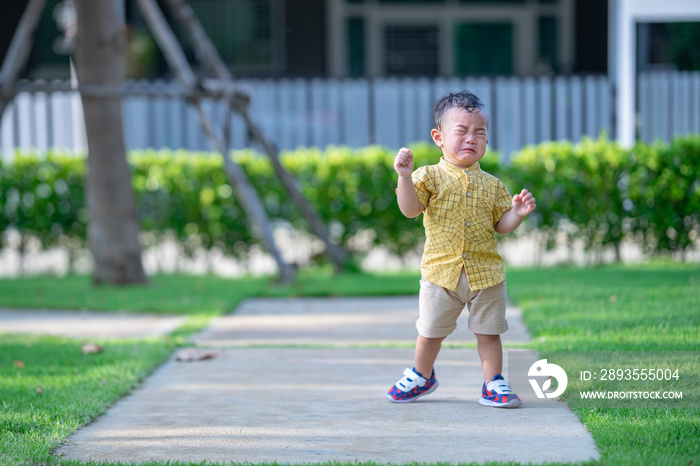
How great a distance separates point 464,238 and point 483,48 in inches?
480

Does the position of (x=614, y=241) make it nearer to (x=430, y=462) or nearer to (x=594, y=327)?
(x=594, y=327)

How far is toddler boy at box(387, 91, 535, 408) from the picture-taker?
3.85 meters

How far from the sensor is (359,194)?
9.02 meters

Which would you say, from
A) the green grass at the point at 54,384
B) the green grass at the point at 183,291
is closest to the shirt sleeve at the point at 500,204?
the green grass at the point at 54,384

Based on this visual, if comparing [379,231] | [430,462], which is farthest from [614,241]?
[430,462]

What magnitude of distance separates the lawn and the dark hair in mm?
1301

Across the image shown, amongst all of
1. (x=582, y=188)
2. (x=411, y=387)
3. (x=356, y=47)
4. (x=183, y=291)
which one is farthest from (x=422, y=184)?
(x=356, y=47)

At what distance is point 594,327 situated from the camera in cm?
545

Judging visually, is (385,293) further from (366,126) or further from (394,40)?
(394,40)

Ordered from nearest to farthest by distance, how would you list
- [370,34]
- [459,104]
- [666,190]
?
[459,104] → [666,190] → [370,34]

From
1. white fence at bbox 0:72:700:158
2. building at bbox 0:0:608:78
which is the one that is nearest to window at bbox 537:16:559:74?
building at bbox 0:0:608:78

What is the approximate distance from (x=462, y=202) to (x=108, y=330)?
323 centimetres

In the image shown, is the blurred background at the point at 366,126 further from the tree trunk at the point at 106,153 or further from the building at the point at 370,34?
the tree trunk at the point at 106,153

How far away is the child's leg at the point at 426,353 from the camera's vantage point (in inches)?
157
